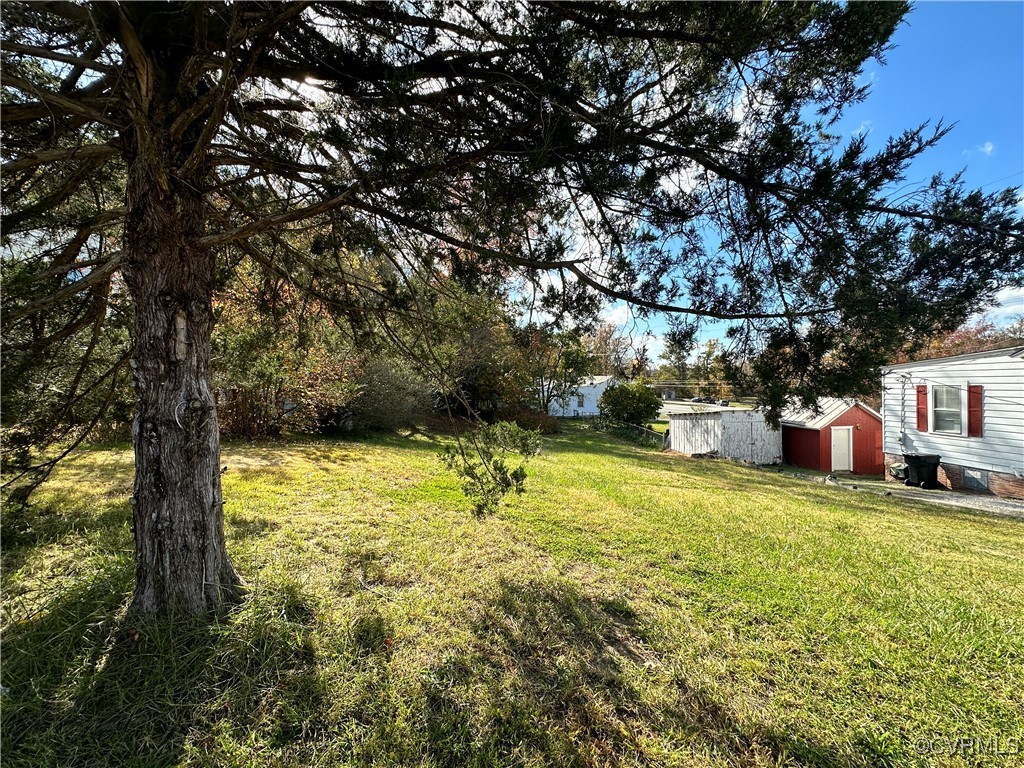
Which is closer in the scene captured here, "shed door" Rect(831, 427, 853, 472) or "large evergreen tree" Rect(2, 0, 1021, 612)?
"large evergreen tree" Rect(2, 0, 1021, 612)

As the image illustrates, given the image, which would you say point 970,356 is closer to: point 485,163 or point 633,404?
point 633,404

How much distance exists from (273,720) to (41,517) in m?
3.44

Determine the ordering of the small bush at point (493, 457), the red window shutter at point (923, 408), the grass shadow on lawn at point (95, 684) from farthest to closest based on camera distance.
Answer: the red window shutter at point (923, 408) → the small bush at point (493, 457) → the grass shadow on lawn at point (95, 684)

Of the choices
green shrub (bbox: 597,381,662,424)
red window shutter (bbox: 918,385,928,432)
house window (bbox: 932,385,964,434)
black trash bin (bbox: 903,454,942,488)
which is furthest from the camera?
green shrub (bbox: 597,381,662,424)

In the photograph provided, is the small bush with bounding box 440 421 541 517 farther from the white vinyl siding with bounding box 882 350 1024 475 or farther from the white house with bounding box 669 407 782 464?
the white house with bounding box 669 407 782 464

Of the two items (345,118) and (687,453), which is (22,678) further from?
(687,453)

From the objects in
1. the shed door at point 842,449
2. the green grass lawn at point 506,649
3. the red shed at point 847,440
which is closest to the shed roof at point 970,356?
the red shed at point 847,440

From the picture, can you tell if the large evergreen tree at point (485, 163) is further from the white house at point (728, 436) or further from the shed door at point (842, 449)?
the shed door at point (842, 449)

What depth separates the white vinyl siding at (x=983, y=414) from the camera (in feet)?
28.8

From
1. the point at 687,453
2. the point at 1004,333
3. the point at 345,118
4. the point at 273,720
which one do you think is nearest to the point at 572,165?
the point at 345,118

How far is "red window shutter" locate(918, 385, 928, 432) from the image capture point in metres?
10.9

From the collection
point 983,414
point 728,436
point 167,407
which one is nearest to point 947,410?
point 983,414

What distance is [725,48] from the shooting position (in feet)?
6.27

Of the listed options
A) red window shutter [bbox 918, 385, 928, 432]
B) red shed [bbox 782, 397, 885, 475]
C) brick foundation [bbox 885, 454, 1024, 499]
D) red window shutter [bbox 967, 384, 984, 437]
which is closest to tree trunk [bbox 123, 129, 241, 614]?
brick foundation [bbox 885, 454, 1024, 499]
